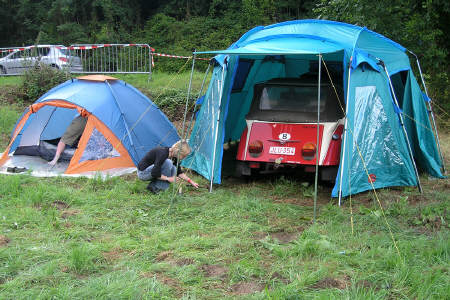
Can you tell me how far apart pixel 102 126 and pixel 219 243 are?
4.29 metres

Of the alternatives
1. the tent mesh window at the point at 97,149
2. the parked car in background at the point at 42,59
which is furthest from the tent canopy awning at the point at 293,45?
the parked car in background at the point at 42,59

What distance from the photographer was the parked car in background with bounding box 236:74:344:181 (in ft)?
24.6

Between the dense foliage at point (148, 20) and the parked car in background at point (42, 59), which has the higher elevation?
the dense foliage at point (148, 20)

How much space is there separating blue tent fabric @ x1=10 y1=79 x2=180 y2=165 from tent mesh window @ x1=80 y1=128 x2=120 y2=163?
0.73ft

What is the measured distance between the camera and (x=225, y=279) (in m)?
4.48

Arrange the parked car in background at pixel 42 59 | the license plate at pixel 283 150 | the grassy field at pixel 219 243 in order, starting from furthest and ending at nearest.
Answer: the parked car in background at pixel 42 59 → the license plate at pixel 283 150 → the grassy field at pixel 219 243

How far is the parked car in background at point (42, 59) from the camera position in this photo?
15275 mm

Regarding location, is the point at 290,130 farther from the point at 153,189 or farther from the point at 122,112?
the point at 122,112

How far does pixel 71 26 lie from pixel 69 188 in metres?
19.9

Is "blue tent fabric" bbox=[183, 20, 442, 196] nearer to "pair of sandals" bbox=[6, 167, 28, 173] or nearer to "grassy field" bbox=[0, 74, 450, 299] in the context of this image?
"grassy field" bbox=[0, 74, 450, 299]

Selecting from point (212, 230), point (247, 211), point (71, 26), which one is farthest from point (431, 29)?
point (71, 26)

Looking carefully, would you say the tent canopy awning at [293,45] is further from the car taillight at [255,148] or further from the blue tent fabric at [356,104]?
the car taillight at [255,148]

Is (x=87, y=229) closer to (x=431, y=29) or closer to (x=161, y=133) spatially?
(x=161, y=133)

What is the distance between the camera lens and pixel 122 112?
29.6 ft
